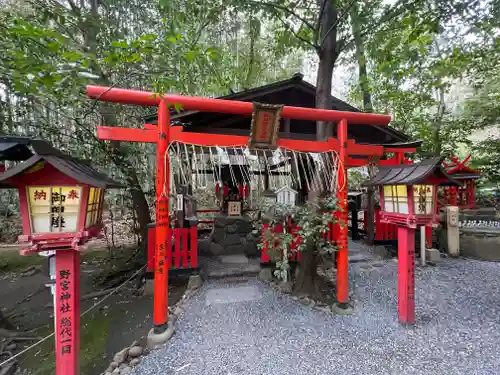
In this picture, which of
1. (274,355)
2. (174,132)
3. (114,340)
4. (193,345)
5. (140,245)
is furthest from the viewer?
(140,245)

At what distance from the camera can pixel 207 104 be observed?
3605mm

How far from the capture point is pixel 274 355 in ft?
9.79

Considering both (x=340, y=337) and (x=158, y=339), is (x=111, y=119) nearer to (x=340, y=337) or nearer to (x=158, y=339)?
(x=158, y=339)

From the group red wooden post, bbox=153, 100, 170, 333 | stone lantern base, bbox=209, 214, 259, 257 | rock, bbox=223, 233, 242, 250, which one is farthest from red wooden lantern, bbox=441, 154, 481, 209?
red wooden post, bbox=153, 100, 170, 333

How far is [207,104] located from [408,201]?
319cm

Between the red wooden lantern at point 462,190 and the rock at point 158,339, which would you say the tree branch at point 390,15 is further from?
the rock at point 158,339

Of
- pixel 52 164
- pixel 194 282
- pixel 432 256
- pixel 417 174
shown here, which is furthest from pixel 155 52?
pixel 432 256

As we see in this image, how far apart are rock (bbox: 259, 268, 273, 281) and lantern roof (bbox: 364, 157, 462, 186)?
2.91 meters

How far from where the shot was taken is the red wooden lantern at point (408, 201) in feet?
10.4

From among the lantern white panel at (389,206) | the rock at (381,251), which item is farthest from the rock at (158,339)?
the rock at (381,251)

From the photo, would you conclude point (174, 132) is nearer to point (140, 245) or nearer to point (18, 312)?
point (140, 245)

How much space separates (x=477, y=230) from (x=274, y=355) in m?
7.23

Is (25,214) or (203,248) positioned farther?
(203,248)

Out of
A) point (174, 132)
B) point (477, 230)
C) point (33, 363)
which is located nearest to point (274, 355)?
point (174, 132)
